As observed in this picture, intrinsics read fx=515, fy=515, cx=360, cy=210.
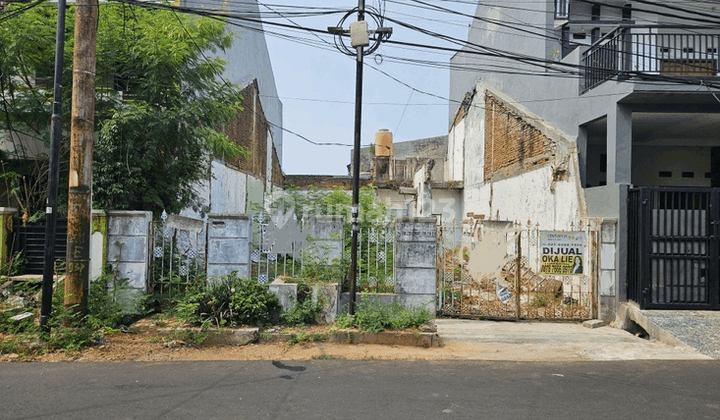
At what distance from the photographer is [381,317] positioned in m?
7.54

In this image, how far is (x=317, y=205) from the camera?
11.8 m

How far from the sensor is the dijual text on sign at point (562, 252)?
916 centimetres

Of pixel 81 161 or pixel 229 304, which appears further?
pixel 229 304

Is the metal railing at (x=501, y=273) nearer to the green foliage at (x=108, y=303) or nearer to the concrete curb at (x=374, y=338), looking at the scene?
the concrete curb at (x=374, y=338)

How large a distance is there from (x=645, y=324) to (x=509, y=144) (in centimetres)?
902

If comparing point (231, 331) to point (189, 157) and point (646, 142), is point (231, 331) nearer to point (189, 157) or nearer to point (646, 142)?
point (189, 157)

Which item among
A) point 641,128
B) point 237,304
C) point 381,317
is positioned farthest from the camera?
point 641,128

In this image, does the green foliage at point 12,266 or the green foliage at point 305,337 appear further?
the green foliage at point 12,266

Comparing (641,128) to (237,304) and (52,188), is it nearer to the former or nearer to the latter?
(237,304)

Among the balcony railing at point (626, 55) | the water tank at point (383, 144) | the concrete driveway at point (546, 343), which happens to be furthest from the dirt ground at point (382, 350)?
the water tank at point (383, 144)

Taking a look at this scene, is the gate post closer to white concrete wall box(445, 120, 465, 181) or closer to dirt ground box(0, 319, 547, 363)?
dirt ground box(0, 319, 547, 363)

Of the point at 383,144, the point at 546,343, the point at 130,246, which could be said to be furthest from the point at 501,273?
the point at 383,144

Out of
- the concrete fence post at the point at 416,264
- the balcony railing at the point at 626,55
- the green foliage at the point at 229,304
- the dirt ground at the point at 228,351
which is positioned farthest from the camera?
the balcony railing at the point at 626,55

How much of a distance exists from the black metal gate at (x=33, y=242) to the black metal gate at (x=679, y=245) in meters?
10.1
